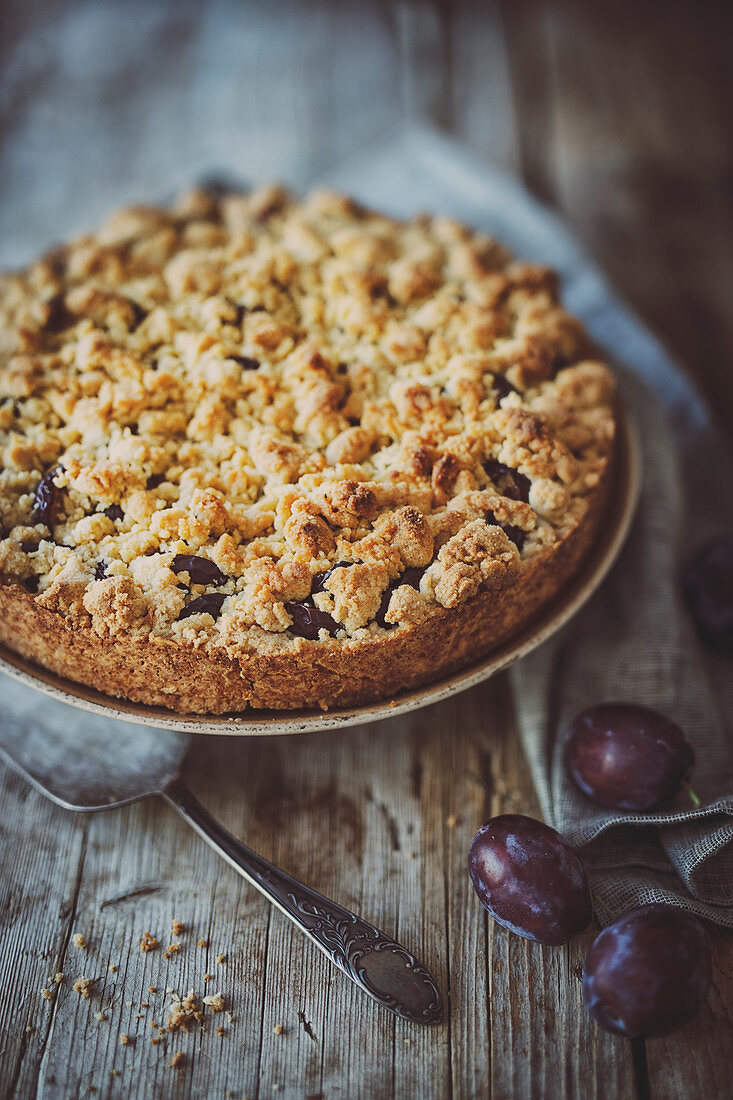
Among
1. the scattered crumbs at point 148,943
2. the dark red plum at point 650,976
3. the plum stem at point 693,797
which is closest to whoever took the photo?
the dark red plum at point 650,976

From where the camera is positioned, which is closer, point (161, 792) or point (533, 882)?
point (533, 882)

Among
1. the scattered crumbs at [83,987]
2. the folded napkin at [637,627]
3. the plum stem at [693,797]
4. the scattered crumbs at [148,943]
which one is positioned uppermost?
the scattered crumbs at [83,987]

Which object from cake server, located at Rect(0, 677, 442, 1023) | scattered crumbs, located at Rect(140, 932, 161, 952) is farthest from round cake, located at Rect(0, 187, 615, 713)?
scattered crumbs, located at Rect(140, 932, 161, 952)

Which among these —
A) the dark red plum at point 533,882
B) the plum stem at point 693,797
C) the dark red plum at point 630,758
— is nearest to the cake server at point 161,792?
the dark red plum at point 533,882

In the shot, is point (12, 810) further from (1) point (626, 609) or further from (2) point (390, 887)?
(1) point (626, 609)

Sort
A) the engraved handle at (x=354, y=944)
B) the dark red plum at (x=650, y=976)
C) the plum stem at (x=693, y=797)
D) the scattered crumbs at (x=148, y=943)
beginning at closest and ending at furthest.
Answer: the dark red plum at (x=650, y=976) → the engraved handle at (x=354, y=944) → the scattered crumbs at (x=148, y=943) → the plum stem at (x=693, y=797)

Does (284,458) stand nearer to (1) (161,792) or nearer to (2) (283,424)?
(2) (283,424)

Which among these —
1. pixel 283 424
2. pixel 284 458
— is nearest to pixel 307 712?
pixel 284 458

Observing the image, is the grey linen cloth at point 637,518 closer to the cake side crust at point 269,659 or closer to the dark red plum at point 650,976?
the dark red plum at point 650,976
